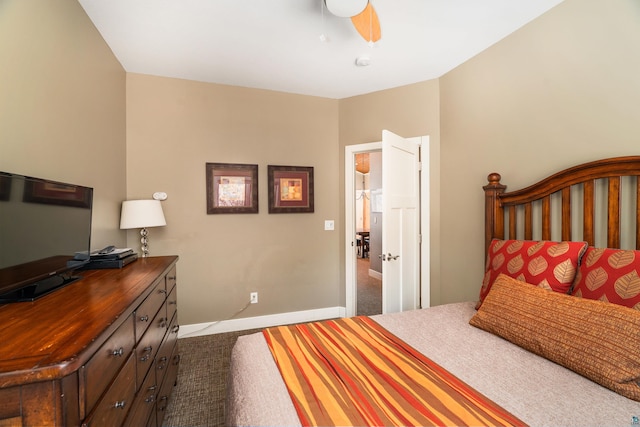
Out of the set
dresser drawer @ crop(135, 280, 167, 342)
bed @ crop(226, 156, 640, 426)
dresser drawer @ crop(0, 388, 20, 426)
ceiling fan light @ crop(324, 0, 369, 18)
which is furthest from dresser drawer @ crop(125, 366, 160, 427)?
ceiling fan light @ crop(324, 0, 369, 18)

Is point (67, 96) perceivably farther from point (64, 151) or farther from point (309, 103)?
point (309, 103)

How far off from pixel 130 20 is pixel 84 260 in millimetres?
1699

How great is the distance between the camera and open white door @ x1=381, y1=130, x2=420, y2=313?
238 centimetres

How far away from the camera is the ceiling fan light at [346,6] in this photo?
1.55 metres

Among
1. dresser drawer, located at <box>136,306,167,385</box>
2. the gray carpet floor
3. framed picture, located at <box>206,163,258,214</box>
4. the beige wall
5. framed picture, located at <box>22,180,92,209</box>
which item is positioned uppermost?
the beige wall

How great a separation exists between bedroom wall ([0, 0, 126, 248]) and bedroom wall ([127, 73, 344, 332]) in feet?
1.13

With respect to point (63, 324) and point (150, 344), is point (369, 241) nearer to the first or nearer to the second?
point (150, 344)

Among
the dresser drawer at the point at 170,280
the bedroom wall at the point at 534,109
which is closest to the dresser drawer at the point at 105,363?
the dresser drawer at the point at 170,280

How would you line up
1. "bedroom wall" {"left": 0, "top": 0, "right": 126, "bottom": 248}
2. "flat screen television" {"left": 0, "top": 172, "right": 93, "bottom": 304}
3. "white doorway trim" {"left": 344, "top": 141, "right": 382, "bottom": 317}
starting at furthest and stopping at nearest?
"white doorway trim" {"left": 344, "top": 141, "right": 382, "bottom": 317}, "bedroom wall" {"left": 0, "top": 0, "right": 126, "bottom": 248}, "flat screen television" {"left": 0, "top": 172, "right": 93, "bottom": 304}

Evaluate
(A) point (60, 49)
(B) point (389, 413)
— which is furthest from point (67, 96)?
(B) point (389, 413)

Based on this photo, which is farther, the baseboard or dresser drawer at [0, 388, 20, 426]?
the baseboard

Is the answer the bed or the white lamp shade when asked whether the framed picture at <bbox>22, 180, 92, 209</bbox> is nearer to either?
the white lamp shade

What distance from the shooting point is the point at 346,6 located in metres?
1.58

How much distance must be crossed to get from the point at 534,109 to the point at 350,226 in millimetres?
2021
